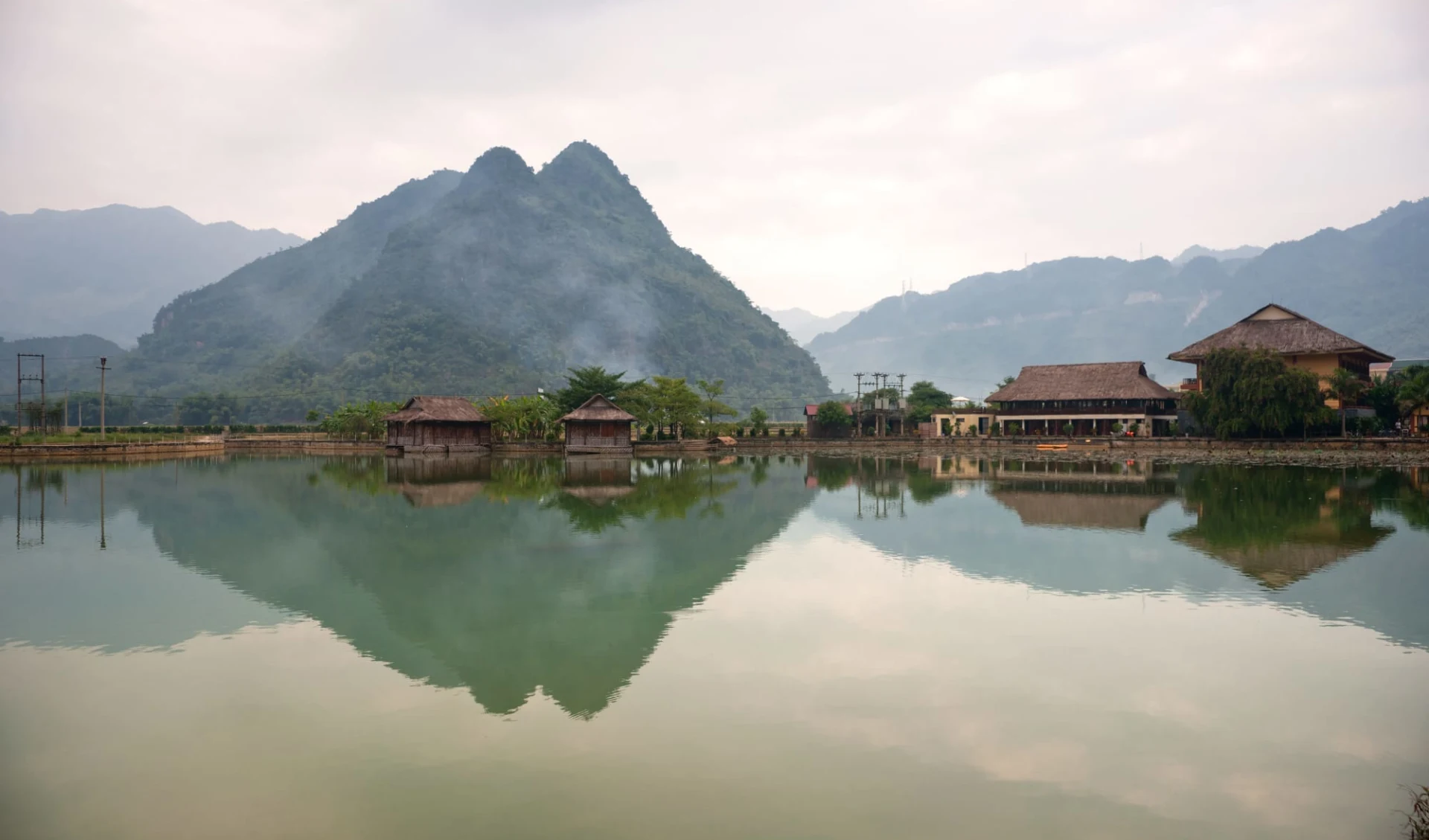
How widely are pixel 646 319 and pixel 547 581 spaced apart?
492 ft

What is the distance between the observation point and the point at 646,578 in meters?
13.3

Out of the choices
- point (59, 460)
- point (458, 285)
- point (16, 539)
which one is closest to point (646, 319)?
point (458, 285)

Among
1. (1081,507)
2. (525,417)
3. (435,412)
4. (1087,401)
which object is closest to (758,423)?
(525,417)

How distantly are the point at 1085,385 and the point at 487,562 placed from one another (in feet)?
152

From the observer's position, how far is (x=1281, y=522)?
18.1 m

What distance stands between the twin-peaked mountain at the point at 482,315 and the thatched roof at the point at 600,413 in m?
70.6

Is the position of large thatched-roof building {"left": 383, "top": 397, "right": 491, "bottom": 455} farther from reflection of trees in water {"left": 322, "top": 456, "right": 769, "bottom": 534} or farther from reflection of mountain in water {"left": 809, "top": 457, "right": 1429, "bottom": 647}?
reflection of mountain in water {"left": 809, "top": 457, "right": 1429, "bottom": 647}

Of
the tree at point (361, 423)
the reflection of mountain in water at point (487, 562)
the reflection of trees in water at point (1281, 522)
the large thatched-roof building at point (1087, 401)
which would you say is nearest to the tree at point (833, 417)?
the large thatched-roof building at point (1087, 401)

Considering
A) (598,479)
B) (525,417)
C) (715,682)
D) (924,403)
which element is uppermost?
(924,403)

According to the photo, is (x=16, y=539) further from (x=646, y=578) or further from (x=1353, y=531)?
(x=1353, y=531)

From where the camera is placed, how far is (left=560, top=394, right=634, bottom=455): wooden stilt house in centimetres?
4519

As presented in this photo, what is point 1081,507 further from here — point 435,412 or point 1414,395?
point 435,412

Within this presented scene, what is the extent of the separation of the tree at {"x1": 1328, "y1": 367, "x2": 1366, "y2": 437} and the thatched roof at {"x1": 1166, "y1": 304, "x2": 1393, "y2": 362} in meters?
2.77

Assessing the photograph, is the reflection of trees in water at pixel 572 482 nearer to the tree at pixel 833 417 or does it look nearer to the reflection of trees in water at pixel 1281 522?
the reflection of trees in water at pixel 1281 522
